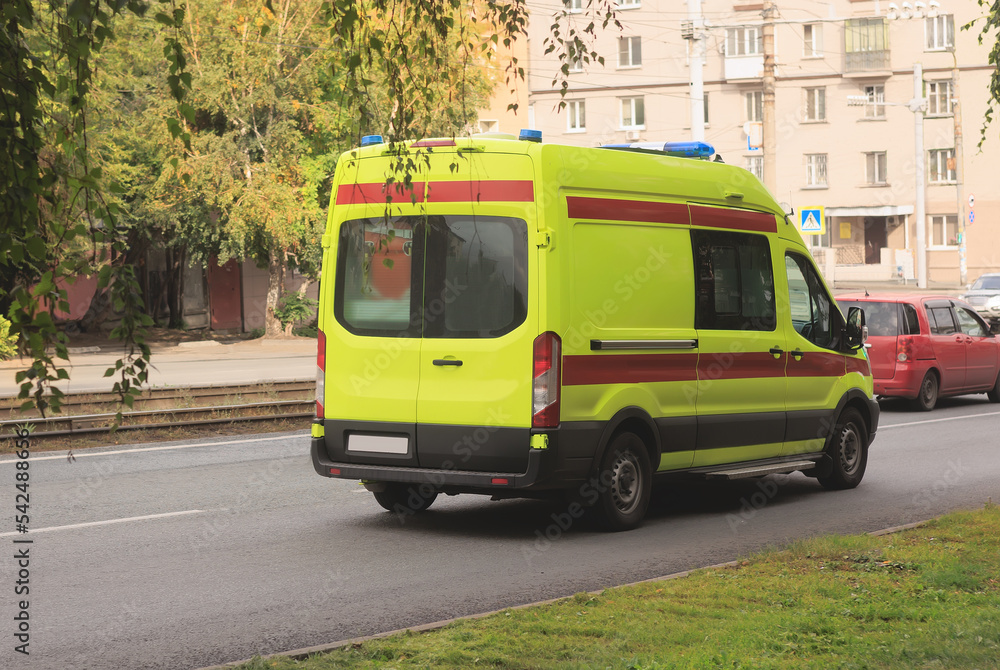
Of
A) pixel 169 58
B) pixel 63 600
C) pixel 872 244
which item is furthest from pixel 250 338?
pixel 872 244

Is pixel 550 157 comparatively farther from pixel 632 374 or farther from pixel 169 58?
pixel 169 58

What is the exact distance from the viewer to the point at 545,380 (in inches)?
323

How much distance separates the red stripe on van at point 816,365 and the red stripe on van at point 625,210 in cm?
187

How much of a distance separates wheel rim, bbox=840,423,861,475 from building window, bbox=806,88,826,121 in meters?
58.5

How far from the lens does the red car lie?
18703mm

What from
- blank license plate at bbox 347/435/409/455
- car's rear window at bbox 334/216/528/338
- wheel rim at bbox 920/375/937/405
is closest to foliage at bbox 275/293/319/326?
wheel rim at bbox 920/375/937/405

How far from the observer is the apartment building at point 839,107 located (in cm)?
6512

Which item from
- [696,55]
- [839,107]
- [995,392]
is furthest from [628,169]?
[839,107]

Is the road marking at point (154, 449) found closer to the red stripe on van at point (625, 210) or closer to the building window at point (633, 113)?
the red stripe on van at point (625, 210)

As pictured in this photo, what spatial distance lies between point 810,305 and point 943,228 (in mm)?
58977

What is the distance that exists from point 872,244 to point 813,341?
194 feet

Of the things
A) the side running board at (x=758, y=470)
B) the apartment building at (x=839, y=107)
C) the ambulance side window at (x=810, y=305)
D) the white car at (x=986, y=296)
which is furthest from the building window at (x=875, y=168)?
the side running board at (x=758, y=470)

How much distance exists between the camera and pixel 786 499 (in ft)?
35.7

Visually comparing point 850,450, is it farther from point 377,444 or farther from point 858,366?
point 377,444
